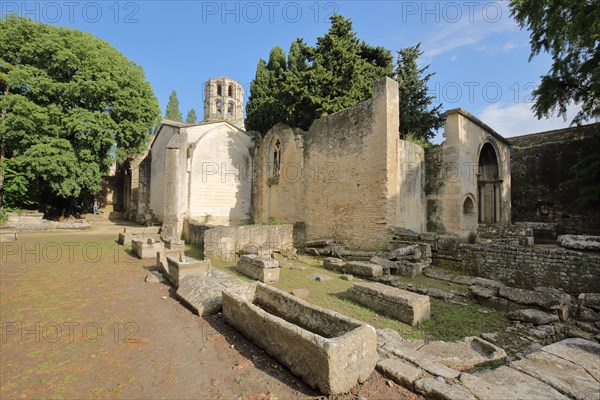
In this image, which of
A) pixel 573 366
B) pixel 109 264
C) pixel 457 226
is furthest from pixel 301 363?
pixel 457 226

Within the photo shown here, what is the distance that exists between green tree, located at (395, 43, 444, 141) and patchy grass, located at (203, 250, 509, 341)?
46.9ft

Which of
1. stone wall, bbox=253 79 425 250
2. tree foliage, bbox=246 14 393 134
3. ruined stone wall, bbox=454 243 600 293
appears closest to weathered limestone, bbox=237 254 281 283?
stone wall, bbox=253 79 425 250

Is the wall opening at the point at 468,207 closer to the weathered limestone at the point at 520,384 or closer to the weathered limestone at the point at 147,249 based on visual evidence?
the weathered limestone at the point at 520,384

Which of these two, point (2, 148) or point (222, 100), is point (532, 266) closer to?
point (2, 148)

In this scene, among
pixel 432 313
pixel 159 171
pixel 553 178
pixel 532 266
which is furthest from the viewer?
pixel 159 171

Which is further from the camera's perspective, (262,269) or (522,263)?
(262,269)

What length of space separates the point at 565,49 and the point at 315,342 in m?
17.6

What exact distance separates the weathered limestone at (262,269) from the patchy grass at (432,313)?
221 millimetres

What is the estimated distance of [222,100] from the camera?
32406mm

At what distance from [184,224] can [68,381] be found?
12.4 m

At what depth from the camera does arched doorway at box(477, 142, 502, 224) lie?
15094mm

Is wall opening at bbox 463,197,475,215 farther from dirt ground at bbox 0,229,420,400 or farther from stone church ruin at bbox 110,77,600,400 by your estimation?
dirt ground at bbox 0,229,420,400

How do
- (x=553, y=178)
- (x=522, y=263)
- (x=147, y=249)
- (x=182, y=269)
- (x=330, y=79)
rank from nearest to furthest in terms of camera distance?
(x=182, y=269) → (x=522, y=263) → (x=147, y=249) → (x=330, y=79) → (x=553, y=178)

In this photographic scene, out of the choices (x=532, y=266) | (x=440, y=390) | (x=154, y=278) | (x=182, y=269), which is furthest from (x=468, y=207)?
(x=154, y=278)
